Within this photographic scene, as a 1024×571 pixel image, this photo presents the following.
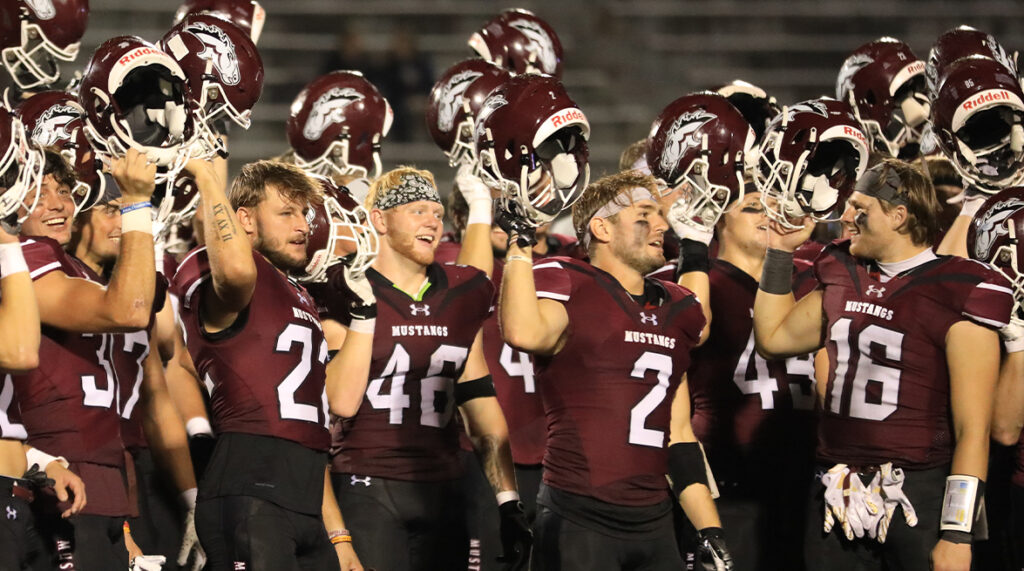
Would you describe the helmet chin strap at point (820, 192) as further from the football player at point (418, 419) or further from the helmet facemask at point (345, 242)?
the helmet facemask at point (345, 242)

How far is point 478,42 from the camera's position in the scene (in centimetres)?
572

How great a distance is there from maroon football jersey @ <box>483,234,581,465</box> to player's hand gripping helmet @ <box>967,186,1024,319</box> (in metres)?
1.60

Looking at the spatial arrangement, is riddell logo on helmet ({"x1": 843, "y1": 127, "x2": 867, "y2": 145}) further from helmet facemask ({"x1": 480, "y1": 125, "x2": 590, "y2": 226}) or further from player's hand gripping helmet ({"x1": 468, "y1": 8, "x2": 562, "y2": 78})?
player's hand gripping helmet ({"x1": 468, "y1": 8, "x2": 562, "y2": 78})

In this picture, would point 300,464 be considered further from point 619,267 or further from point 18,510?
point 619,267

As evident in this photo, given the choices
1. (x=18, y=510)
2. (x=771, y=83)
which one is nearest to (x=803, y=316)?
(x=18, y=510)

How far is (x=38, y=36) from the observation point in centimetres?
480

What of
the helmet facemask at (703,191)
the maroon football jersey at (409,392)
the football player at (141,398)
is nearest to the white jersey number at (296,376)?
the maroon football jersey at (409,392)

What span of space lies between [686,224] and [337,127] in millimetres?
1660

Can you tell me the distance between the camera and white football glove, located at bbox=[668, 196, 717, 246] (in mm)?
4223

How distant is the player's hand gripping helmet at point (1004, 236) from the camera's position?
4203mm

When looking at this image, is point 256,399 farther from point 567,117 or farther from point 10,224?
point 567,117

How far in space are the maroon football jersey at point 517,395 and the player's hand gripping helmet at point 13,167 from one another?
2025 millimetres

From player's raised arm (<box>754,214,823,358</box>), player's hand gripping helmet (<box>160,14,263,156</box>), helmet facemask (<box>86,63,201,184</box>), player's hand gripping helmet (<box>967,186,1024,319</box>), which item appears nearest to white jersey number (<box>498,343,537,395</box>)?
player's raised arm (<box>754,214,823,358</box>)

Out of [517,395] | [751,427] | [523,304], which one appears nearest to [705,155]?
[523,304]
